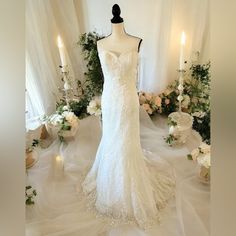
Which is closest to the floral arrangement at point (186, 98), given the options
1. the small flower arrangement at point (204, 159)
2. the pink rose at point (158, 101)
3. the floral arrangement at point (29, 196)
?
the pink rose at point (158, 101)

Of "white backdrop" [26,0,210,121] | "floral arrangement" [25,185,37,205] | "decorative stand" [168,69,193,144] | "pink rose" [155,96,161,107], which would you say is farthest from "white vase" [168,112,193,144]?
"floral arrangement" [25,185,37,205]

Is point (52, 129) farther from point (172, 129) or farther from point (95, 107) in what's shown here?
point (172, 129)

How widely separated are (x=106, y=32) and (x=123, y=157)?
825 mm

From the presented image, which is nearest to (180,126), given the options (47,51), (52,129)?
(52,129)

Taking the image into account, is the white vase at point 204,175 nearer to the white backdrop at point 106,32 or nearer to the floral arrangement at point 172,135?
the floral arrangement at point 172,135

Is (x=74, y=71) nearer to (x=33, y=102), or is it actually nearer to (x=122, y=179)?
(x=33, y=102)

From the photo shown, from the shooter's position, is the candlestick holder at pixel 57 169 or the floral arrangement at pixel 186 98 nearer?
the candlestick holder at pixel 57 169

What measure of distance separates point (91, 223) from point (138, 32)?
1.05m

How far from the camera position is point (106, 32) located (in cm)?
166

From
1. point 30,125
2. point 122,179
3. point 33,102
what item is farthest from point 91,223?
point 33,102

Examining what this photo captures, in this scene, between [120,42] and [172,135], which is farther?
[172,135]

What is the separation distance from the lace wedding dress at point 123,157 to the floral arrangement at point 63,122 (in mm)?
371

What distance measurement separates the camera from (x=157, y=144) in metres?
1.60

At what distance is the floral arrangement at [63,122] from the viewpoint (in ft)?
5.07
